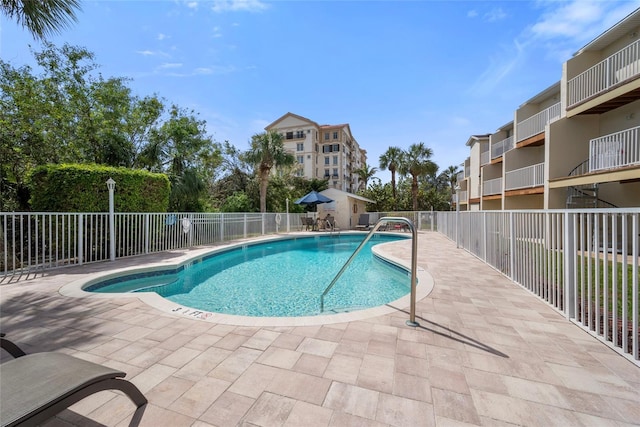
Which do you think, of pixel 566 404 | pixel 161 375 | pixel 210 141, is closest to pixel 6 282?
pixel 161 375

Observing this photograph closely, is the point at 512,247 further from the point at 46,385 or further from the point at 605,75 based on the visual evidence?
the point at 605,75

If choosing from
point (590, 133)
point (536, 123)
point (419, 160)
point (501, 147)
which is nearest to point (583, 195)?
point (590, 133)

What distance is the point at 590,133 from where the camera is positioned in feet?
36.0

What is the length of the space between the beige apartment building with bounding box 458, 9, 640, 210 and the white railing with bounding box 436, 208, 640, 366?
6026 millimetres

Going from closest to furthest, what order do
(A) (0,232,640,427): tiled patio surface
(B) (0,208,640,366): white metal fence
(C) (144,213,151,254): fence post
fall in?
(A) (0,232,640,427): tiled patio surface, (B) (0,208,640,366): white metal fence, (C) (144,213,151,254): fence post

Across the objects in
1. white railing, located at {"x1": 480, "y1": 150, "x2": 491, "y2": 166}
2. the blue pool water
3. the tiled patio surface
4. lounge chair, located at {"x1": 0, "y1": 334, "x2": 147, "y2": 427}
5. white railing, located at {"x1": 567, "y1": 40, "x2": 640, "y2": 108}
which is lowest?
the blue pool water

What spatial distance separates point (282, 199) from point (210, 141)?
770 centimetres

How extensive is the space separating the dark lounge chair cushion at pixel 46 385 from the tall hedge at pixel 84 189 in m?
7.18

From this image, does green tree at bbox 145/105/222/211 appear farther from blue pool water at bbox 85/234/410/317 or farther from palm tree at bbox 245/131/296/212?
blue pool water at bbox 85/234/410/317

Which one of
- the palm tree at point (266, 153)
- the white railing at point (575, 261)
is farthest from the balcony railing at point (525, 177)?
the palm tree at point (266, 153)

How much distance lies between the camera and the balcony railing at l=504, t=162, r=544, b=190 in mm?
12438

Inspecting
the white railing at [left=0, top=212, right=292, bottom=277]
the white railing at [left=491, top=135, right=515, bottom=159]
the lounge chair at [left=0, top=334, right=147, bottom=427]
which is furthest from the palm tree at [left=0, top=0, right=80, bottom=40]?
the white railing at [left=491, top=135, right=515, bottom=159]

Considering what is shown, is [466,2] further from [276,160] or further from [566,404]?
[276,160]

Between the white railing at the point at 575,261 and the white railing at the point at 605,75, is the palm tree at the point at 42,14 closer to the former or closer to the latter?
the white railing at the point at 575,261
